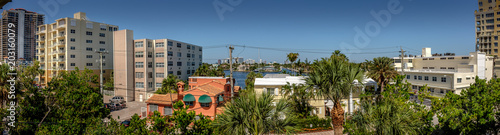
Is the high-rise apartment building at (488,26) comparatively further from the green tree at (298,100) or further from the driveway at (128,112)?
the driveway at (128,112)

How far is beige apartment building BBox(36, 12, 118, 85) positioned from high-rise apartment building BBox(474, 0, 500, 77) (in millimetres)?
113284

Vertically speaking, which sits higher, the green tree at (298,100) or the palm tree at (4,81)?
the palm tree at (4,81)

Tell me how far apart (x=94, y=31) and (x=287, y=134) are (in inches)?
2625

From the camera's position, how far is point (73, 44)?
58.7 meters

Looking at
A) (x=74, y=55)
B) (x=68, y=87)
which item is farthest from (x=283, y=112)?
(x=74, y=55)

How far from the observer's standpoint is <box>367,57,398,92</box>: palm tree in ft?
114

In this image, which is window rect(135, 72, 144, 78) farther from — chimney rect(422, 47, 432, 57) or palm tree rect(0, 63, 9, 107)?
chimney rect(422, 47, 432, 57)

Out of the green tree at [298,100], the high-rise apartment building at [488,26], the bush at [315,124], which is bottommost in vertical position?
the bush at [315,124]

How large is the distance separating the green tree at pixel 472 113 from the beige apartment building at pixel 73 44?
2656 inches

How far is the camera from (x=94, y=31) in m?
62.1

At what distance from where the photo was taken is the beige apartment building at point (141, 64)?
48.7 meters

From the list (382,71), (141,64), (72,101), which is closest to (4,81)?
(72,101)

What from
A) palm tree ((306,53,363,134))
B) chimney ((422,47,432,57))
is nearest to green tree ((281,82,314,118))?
palm tree ((306,53,363,134))

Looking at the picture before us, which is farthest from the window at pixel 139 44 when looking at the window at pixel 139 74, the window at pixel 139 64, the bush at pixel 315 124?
the bush at pixel 315 124
